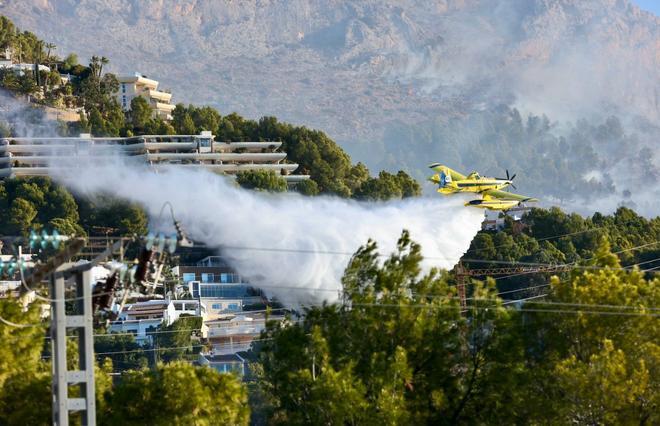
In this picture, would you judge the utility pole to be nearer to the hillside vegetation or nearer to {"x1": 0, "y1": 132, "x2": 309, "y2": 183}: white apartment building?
the hillside vegetation

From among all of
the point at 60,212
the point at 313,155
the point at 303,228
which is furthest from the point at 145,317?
the point at 313,155

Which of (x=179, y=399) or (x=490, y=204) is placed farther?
(x=490, y=204)

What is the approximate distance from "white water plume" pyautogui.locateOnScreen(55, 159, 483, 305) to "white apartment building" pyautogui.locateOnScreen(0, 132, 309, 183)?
29603mm

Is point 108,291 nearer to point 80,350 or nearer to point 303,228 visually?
point 80,350

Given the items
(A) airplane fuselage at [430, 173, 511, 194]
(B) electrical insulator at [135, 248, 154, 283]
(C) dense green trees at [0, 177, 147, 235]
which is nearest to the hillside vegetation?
(C) dense green trees at [0, 177, 147, 235]

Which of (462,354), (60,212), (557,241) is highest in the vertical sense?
(60,212)

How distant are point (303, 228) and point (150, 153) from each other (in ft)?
188

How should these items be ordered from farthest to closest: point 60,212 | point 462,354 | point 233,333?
1. point 60,212
2. point 233,333
3. point 462,354

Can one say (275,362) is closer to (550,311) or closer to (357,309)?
(357,309)

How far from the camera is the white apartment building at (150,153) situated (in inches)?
6629

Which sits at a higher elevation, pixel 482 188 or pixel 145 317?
pixel 482 188

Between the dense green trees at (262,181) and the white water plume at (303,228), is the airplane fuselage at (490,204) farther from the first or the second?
the dense green trees at (262,181)

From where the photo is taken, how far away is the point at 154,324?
131375mm

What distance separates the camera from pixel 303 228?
12012 cm
